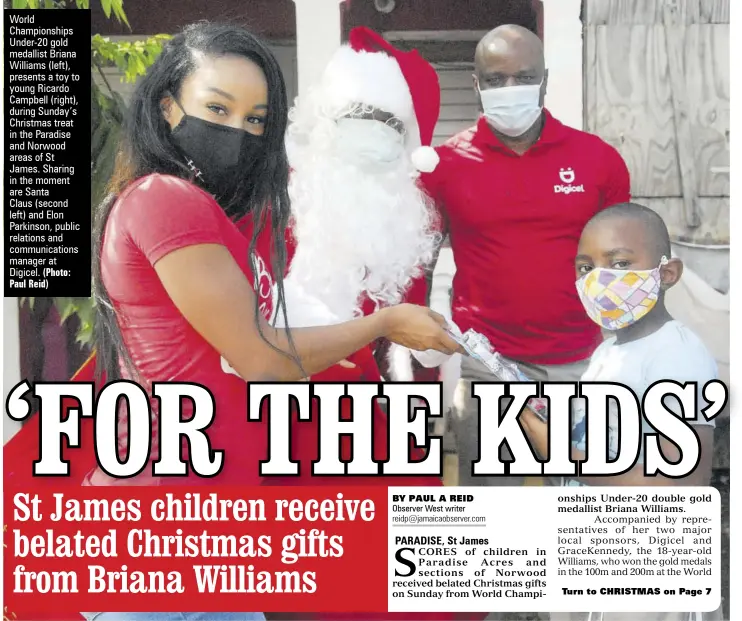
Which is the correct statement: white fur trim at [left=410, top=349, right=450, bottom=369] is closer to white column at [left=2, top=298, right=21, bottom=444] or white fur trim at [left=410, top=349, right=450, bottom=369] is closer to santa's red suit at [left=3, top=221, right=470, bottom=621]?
santa's red suit at [left=3, top=221, right=470, bottom=621]

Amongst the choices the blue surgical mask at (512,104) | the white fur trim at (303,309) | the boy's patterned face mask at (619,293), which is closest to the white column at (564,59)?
the blue surgical mask at (512,104)

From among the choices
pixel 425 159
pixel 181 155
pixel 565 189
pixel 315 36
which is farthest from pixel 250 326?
pixel 565 189

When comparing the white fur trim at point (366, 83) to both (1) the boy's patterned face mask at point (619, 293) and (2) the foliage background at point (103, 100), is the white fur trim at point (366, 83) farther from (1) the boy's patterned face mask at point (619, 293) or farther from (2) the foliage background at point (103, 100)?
(1) the boy's patterned face mask at point (619, 293)

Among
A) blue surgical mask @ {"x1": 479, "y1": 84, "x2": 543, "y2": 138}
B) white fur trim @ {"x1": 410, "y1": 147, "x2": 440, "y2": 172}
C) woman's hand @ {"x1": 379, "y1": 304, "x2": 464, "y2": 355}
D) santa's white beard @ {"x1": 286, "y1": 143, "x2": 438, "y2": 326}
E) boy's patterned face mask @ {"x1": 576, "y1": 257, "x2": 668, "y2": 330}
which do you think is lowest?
woman's hand @ {"x1": 379, "y1": 304, "x2": 464, "y2": 355}

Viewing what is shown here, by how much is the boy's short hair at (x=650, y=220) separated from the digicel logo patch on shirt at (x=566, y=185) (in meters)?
0.12

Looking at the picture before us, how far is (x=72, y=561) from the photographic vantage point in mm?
3361

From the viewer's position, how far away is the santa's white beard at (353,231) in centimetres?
334

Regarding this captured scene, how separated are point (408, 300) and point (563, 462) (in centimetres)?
83

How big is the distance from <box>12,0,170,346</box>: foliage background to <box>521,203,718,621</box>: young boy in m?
1.69

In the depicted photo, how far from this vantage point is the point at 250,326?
3.06m

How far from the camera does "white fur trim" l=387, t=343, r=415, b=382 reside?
11.0 ft

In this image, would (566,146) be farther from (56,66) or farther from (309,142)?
(56,66)

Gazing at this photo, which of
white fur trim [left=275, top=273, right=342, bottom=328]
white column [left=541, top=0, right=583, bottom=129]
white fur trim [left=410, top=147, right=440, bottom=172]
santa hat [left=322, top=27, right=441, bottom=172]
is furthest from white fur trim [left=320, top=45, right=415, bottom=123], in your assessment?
white fur trim [left=275, top=273, right=342, bottom=328]

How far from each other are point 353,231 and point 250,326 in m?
0.61
